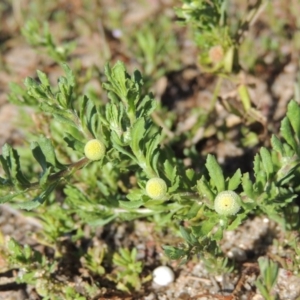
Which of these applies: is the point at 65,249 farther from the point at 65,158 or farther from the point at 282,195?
the point at 282,195

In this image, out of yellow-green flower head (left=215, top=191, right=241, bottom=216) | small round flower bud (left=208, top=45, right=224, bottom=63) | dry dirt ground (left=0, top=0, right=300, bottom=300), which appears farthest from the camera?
small round flower bud (left=208, top=45, right=224, bottom=63)

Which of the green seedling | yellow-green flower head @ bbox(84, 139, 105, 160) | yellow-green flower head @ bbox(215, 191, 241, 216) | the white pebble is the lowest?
the white pebble

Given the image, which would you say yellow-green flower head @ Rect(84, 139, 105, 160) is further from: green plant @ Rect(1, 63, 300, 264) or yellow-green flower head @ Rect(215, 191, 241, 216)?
yellow-green flower head @ Rect(215, 191, 241, 216)

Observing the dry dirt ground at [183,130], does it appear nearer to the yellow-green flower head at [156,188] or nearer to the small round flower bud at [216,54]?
the small round flower bud at [216,54]

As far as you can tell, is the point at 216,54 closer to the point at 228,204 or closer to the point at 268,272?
the point at 228,204

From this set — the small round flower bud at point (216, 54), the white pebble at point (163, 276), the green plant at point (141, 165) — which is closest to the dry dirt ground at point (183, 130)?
the white pebble at point (163, 276)

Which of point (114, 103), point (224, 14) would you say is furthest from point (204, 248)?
point (224, 14)

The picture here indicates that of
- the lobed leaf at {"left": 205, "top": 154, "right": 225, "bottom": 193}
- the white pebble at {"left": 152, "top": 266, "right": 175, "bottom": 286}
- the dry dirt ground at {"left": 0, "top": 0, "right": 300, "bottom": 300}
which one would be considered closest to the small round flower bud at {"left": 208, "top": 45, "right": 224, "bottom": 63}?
the dry dirt ground at {"left": 0, "top": 0, "right": 300, "bottom": 300}
